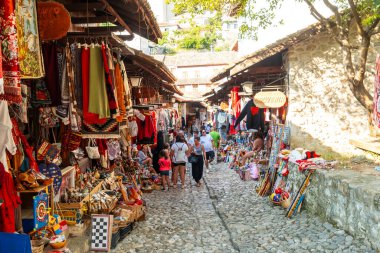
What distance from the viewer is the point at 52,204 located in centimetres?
566

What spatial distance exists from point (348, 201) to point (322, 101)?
4.42 meters

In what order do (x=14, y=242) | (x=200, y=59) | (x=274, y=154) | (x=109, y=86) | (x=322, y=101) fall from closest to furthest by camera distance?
1. (x=14, y=242)
2. (x=109, y=86)
3. (x=322, y=101)
4. (x=274, y=154)
5. (x=200, y=59)

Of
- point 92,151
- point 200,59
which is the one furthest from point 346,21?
point 200,59

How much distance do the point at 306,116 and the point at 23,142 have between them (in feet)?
25.2

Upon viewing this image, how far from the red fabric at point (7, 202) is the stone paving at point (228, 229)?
105 inches

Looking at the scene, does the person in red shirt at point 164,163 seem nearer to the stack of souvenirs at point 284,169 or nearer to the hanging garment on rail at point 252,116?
the hanging garment on rail at point 252,116

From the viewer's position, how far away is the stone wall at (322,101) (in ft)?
34.2

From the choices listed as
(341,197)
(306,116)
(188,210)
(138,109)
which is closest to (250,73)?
(306,116)

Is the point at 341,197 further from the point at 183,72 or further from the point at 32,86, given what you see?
the point at 183,72

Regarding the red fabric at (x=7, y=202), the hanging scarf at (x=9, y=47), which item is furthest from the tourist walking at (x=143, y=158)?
the hanging scarf at (x=9, y=47)

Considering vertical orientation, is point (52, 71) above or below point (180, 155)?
above

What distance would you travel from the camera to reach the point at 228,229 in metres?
7.97

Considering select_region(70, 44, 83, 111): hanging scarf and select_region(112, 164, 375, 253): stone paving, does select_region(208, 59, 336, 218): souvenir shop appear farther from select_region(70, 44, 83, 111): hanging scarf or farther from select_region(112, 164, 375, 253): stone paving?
select_region(70, 44, 83, 111): hanging scarf

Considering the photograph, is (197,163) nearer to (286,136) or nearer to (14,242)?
(286,136)
